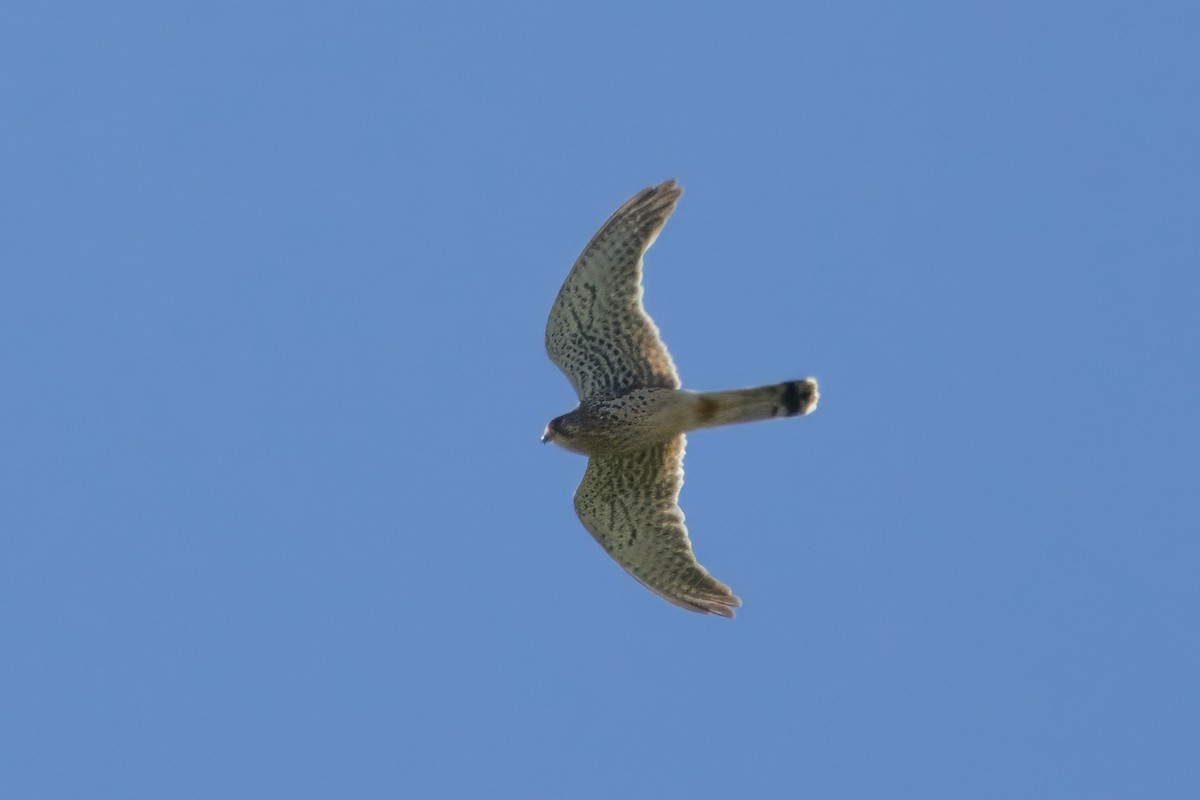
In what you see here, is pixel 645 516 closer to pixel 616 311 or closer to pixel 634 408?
pixel 634 408

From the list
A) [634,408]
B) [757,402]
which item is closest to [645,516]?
[634,408]

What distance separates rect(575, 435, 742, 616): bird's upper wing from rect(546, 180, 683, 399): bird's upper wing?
1.98 ft

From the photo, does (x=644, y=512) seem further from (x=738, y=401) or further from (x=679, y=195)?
(x=679, y=195)

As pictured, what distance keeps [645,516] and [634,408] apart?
0.85 metres

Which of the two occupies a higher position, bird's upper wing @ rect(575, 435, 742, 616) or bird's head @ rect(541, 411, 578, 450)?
bird's head @ rect(541, 411, 578, 450)

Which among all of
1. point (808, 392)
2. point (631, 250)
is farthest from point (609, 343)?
point (808, 392)

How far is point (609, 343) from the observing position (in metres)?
12.8

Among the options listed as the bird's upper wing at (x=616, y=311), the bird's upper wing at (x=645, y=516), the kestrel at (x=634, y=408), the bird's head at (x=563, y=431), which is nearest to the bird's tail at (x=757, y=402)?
the kestrel at (x=634, y=408)

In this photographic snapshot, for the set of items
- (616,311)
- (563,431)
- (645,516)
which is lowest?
(645,516)

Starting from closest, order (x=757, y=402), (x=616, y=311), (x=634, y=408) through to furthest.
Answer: (x=757, y=402) → (x=634, y=408) → (x=616, y=311)

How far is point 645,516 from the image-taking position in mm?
12742

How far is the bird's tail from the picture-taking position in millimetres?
12383

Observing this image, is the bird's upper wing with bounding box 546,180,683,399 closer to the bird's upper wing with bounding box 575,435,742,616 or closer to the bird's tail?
the bird's tail

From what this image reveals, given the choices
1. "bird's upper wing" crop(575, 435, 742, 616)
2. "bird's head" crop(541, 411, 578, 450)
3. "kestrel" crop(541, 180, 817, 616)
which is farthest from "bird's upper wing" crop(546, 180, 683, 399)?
"bird's upper wing" crop(575, 435, 742, 616)
